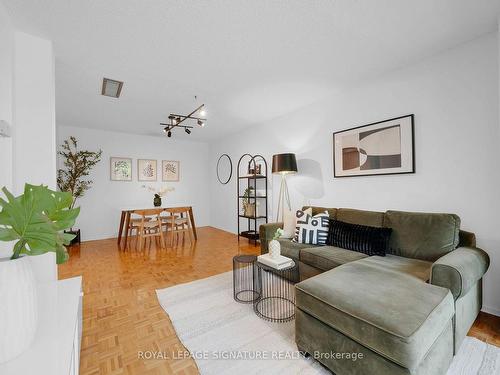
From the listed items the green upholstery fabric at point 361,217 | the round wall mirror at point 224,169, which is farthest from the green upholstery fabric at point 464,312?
the round wall mirror at point 224,169

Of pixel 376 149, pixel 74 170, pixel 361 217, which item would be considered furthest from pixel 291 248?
pixel 74 170

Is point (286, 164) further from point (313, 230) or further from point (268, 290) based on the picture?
point (268, 290)

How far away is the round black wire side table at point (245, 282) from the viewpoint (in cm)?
223

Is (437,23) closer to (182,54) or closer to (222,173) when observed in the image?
(182,54)

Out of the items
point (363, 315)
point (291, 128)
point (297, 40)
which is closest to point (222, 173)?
point (291, 128)

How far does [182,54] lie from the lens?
2.19 meters

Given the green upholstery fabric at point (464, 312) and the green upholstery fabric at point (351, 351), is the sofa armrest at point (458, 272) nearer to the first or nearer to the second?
the green upholstery fabric at point (464, 312)

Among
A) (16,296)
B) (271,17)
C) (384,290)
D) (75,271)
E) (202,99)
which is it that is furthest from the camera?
(202,99)

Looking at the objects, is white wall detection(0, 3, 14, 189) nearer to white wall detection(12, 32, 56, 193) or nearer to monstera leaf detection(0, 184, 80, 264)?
white wall detection(12, 32, 56, 193)

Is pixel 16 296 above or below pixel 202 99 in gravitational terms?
below

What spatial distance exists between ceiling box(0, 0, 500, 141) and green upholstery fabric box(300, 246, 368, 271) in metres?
1.99

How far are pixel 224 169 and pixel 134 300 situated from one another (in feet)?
13.0

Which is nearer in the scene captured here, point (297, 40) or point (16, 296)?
point (16, 296)

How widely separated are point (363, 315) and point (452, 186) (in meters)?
1.82
